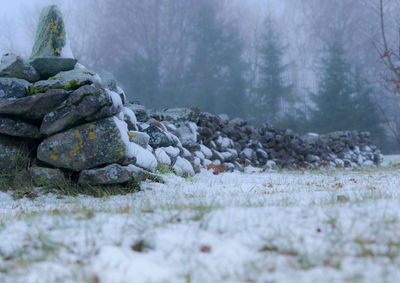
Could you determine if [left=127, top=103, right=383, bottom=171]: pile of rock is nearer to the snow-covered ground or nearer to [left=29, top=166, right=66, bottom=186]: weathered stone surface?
[left=29, top=166, right=66, bottom=186]: weathered stone surface

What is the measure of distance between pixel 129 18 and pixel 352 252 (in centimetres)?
2231

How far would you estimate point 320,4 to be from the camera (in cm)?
2338

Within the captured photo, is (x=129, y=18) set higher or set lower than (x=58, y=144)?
higher

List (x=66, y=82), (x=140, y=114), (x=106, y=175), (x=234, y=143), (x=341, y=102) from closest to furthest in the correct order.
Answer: (x=106, y=175) < (x=66, y=82) < (x=140, y=114) < (x=234, y=143) < (x=341, y=102)

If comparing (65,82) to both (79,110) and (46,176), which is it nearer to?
(79,110)

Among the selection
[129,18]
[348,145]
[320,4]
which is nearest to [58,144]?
[348,145]

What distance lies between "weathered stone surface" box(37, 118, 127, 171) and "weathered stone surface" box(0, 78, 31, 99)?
2.65 feet

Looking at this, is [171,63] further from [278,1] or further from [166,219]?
[166,219]

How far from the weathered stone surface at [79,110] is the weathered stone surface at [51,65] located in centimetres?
88

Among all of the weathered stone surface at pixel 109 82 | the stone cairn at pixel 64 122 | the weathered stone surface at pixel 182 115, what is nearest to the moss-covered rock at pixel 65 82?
the stone cairn at pixel 64 122

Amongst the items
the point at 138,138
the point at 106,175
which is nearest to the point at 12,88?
the point at 106,175

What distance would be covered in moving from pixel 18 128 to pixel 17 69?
0.95 meters

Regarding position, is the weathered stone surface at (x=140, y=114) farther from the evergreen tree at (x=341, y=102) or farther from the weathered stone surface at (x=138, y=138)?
the evergreen tree at (x=341, y=102)

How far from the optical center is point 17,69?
14.3 feet
